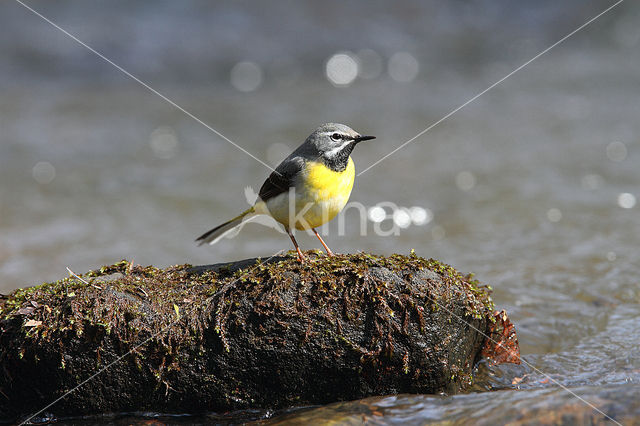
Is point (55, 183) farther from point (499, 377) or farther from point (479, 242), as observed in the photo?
point (499, 377)

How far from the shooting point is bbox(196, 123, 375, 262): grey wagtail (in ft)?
19.3

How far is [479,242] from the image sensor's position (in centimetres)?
1109

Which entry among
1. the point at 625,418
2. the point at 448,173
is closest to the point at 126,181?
the point at 448,173

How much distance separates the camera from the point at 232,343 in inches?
202

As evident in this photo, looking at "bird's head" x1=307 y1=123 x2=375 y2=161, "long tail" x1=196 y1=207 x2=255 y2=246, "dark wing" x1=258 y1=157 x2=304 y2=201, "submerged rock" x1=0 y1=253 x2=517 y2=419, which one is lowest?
"submerged rock" x1=0 y1=253 x2=517 y2=419

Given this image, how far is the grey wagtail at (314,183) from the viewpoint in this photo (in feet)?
19.3

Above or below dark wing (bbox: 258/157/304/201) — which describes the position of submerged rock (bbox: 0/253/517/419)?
below

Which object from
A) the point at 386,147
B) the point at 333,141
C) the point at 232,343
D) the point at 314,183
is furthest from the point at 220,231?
the point at 386,147

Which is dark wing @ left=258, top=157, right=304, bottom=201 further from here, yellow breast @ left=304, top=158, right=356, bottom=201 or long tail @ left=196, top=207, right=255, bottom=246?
long tail @ left=196, top=207, right=255, bottom=246

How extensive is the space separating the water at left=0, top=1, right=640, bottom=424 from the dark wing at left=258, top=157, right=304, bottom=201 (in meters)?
2.20

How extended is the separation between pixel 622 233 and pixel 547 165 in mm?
3628

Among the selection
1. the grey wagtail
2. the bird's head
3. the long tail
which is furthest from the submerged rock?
the long tail

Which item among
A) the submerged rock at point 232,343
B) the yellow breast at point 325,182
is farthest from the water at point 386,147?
the yellow breast at point 325,182

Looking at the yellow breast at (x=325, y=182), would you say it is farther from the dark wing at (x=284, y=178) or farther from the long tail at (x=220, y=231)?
the long tail at (x=220, y=231)
